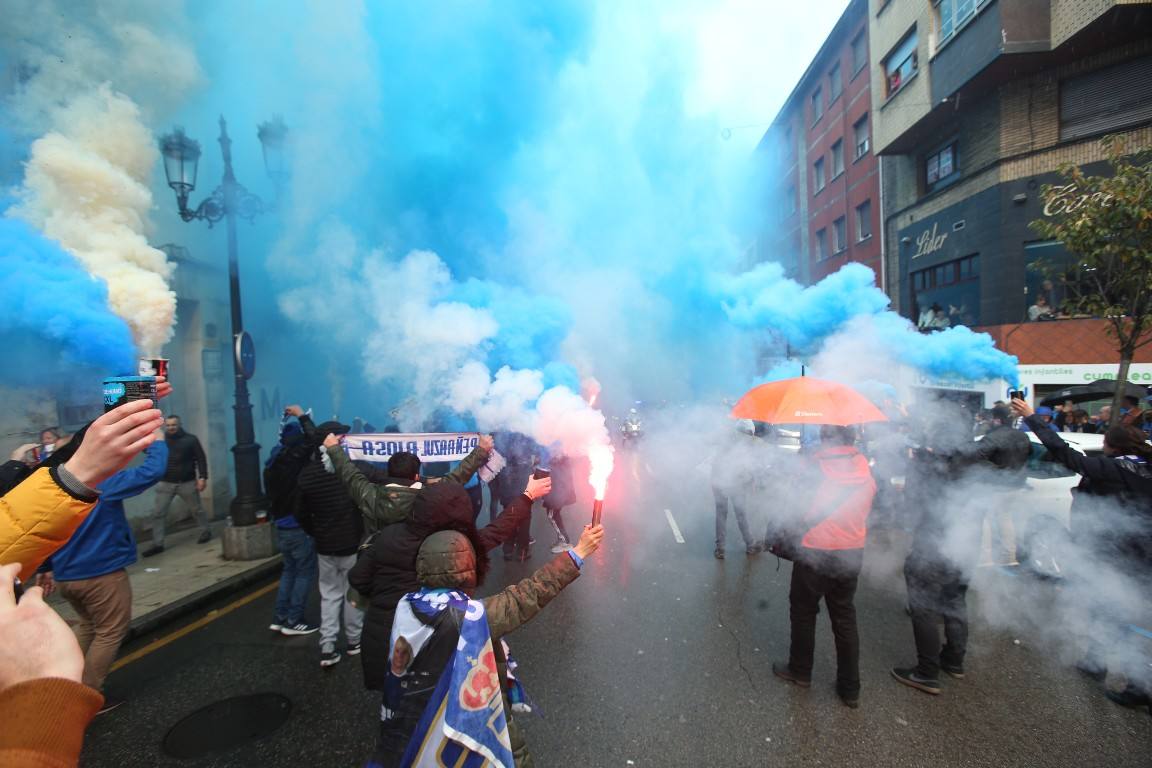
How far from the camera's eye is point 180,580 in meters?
5.80

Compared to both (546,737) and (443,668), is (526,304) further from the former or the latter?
(443,668)

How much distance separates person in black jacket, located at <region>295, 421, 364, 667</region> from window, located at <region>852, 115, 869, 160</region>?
2245 cm

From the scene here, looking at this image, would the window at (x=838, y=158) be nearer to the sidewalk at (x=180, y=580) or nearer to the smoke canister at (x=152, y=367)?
the sidewalk at (x=180, y=580)

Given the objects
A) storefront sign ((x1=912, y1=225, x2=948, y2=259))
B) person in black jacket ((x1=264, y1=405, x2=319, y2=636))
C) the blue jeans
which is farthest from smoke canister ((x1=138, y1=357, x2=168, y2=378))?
storefront sign ((x1=912, y1=225, x2=948, y2=259))

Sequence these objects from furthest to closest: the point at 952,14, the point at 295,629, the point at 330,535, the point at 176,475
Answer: the point at 952,14 → the point at 176,475 → the point at 295,629 → the point at 330,535

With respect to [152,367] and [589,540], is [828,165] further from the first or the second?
[152,367]

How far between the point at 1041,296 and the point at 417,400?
14.4 metres

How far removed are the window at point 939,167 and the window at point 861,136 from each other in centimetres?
405

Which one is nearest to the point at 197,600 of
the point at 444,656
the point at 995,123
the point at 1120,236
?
the point at 444,656

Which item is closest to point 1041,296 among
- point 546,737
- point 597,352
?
point 597,352

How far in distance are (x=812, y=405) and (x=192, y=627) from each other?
212 inches

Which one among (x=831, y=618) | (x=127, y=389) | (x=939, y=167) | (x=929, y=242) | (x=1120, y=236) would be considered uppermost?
(x=939, y=167)

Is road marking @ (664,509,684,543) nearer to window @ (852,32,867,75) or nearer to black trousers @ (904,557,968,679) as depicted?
black trousers @ (904,557,968,679)

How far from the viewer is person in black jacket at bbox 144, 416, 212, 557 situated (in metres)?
6.83
